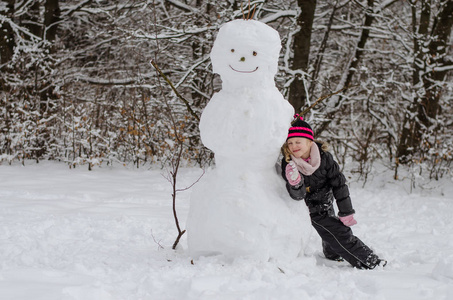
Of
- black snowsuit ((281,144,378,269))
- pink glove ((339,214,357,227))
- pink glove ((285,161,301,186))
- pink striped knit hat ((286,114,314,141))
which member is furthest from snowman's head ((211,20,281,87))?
pink glove ((339,214,357,227))

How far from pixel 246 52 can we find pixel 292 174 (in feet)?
3.02

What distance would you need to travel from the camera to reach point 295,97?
7492mm

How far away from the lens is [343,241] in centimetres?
335

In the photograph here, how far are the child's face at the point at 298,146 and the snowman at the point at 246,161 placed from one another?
0.13 meters

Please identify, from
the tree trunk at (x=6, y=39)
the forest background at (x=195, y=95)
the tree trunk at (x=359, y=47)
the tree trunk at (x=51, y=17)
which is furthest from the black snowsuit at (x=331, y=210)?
the tree trunk at (x=51, y=17)

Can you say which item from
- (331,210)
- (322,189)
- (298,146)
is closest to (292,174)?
(298,146)

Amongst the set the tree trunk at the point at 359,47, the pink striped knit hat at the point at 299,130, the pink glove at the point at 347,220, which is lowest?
the pink glove at the point at 347,220

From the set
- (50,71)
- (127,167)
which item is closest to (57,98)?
(50,71)

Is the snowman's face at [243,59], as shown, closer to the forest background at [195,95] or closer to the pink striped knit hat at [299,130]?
the pink striped knit hat at [299,130]

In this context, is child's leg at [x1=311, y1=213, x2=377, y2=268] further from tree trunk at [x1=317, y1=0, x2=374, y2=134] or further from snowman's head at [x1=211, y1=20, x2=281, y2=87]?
tree trunk at [x1=317, y1=0, x2=374, y2=134]

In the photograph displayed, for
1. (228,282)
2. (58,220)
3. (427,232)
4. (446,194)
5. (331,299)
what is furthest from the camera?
(446,194)

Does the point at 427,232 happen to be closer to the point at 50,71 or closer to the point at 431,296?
the point at 431,296

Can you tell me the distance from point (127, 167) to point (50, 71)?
293 centimetres

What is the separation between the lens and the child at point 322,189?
308cm
